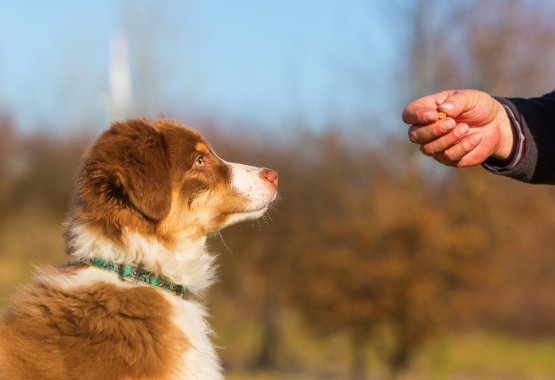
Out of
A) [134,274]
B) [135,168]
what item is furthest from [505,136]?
[134,274]

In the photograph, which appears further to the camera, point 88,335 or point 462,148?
point 462,148

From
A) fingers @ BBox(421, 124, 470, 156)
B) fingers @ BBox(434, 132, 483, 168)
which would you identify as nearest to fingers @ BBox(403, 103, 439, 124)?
fingers @ BBox(421, 124, 470, 156)

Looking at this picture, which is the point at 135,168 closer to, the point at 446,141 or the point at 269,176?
the point at 269,176

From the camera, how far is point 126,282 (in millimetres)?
3420

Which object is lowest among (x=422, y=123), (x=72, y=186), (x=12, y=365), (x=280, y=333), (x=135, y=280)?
(x=280, y=333)

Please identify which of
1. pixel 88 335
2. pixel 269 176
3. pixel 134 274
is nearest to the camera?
pixel 88 335

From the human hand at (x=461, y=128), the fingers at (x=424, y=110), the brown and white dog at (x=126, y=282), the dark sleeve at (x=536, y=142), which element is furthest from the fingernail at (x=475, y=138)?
the brown and white dog at (x=126, y=282)

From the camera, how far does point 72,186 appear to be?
391 cm

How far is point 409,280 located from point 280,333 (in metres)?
5.87

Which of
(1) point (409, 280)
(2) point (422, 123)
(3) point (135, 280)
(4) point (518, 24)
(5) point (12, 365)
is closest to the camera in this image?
(5) point (12, 365)

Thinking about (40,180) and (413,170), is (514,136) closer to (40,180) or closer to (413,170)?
(413,170)

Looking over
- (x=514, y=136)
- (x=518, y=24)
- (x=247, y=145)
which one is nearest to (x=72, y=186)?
(x=514, y=136)

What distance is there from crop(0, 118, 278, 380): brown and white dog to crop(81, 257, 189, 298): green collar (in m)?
0.03

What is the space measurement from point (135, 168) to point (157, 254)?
24.6 inches
